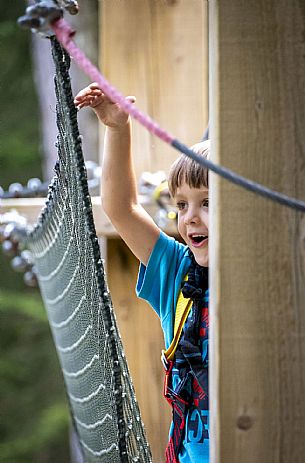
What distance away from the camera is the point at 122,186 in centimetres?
196

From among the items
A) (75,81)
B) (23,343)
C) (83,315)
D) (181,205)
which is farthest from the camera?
(23,343)

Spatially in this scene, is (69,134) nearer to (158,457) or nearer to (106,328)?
(106,328)

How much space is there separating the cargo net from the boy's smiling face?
0.78 feet

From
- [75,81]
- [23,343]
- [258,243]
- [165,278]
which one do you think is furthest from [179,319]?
[23,343]

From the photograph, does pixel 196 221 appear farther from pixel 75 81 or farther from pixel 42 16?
pixel 75 81

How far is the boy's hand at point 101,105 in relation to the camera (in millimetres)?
1714

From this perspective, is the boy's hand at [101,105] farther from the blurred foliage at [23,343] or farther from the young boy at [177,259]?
the blurred foliage at [23,343]

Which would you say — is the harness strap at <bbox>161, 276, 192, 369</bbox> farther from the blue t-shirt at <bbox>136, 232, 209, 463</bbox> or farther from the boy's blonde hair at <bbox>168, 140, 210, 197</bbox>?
the boy's blonde hair at <bbox>168, 140, 210, 197</bbox>

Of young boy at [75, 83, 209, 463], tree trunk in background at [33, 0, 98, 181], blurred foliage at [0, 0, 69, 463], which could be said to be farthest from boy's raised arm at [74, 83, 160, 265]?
blurred foliage at [0, 0, 69, 463]

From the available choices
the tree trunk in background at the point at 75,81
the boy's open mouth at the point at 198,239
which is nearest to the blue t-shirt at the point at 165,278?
the boy's open mouth at the point at 198,239

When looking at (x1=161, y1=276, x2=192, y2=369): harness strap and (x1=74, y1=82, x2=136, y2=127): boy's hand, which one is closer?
(x1=74, y1=82, x2=136, y2=127): boy's hand

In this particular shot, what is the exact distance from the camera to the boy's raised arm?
1847 millimetres

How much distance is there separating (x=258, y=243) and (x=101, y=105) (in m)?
0.72

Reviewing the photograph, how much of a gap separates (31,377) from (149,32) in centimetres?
689
